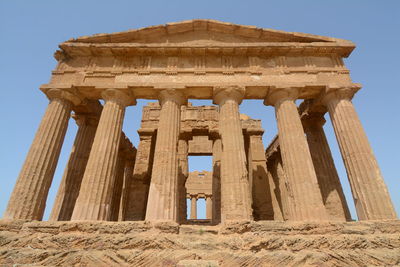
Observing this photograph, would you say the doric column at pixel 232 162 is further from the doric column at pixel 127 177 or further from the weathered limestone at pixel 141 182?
the doric column at pixel 127 177

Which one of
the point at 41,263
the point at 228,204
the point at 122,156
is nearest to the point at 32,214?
the point at 41,263

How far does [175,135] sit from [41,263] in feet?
19.5

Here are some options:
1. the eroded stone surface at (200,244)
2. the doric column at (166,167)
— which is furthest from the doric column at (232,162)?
the doric column at (166,167)

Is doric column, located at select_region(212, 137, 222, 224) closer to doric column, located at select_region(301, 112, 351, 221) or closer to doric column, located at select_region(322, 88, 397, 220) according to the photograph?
doric column, located at select_region(301, 112, 351, 221)

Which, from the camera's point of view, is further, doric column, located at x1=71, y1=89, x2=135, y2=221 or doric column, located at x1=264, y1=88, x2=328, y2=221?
doric column, located at x1=264, y1=88, x2=328, y2=221

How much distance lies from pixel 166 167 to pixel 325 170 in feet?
28.0

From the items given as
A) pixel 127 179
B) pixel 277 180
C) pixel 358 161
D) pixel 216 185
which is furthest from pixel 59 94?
pixel 277 180

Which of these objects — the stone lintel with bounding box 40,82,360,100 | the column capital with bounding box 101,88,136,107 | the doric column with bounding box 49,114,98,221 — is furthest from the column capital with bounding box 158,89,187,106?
the doric column with bounding box 49,114,98,221

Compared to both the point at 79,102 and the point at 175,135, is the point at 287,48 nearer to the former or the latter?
the point at 175,135

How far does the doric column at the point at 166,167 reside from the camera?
27.3 feet

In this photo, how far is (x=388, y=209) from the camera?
27.7 ft

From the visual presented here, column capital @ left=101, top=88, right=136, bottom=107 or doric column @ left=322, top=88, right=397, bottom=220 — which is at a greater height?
column capital @ left=101, top=88, right=136, bottom=107

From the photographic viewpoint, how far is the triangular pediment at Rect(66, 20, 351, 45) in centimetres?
1205

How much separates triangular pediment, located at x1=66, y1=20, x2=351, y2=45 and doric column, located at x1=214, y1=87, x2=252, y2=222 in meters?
3.31
